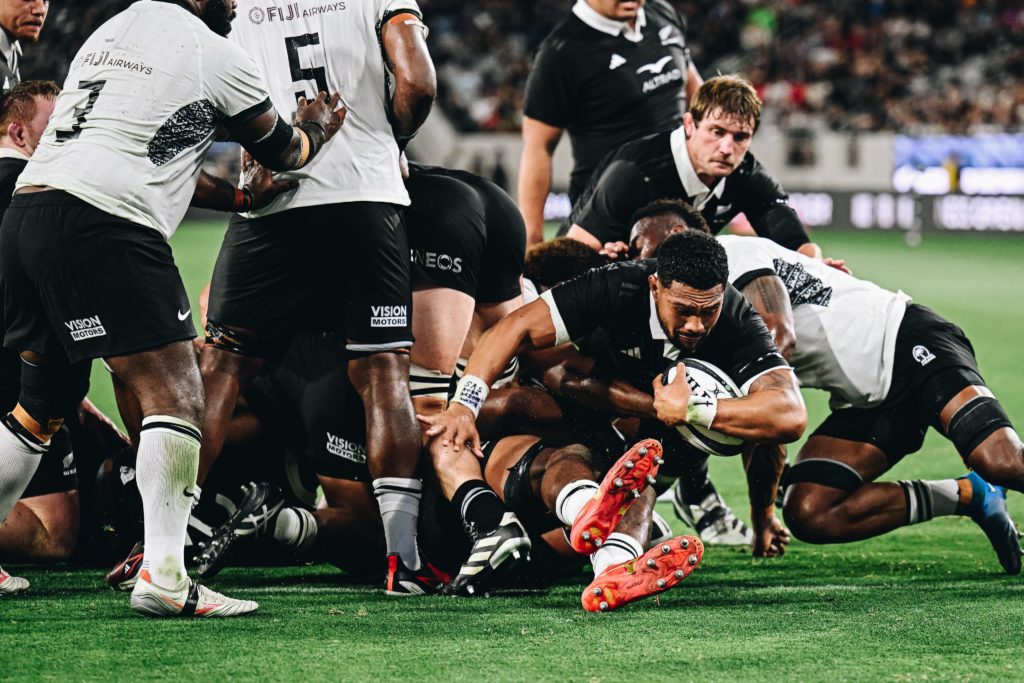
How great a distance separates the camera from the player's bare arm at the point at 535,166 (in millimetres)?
7488

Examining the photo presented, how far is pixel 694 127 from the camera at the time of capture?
623 cm

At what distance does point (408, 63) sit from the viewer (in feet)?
15.6

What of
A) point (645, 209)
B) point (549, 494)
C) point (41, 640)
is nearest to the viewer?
point (41, 640)

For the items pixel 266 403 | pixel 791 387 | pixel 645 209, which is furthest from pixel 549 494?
pixel 645 209

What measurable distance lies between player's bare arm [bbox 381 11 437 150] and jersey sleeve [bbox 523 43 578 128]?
2.54 meters

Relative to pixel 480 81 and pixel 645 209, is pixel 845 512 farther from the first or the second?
pixel 480 81

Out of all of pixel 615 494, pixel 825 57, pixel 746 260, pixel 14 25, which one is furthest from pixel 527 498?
pixel 825 57

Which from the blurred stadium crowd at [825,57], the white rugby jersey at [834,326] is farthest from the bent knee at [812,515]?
the blurred stadium crowd at [825,57]

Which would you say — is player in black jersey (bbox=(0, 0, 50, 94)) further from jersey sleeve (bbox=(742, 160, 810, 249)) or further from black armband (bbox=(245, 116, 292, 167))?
jersey sleeve (bbox=(742, 160, 810, 249))

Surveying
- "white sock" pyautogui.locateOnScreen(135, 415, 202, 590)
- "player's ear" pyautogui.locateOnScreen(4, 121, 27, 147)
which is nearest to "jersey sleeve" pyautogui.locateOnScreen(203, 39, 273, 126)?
"white sock" pyautogui.locateOnScreen(135, 415, 202, 590)

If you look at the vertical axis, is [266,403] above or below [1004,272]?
above

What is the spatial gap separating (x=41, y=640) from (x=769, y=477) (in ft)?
9.80

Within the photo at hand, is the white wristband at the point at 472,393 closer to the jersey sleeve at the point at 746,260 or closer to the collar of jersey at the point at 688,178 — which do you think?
the jersey sleeve at the point at 746,260

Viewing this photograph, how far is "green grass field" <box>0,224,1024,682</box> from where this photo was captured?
3.41m
